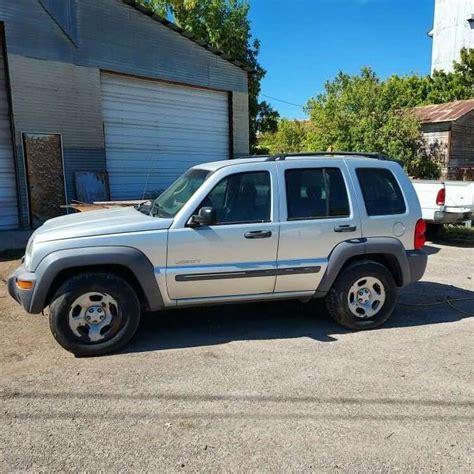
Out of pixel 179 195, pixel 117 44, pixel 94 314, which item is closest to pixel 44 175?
pixel 117 44

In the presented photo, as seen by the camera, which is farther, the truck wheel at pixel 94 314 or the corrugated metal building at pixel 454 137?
the corrugated metal building at pixel 454 137

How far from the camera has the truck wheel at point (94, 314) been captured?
173 inches

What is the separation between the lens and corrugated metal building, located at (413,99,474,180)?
19.0 meters

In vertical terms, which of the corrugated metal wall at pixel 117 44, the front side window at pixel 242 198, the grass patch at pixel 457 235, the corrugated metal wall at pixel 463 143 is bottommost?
the grass patch at pixel 457 235

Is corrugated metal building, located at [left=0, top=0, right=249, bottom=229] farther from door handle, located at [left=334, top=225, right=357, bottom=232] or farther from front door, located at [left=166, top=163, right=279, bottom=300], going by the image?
door handle, located at [left=334, top=225, right=357, bottom=232]

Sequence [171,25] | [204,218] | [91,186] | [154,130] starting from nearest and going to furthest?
[204,218], [91,186], [171,25], [154,130]

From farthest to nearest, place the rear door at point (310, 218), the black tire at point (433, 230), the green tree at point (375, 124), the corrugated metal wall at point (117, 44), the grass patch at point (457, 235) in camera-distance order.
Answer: the green tree at point (375, 124), the black tire at point (433, 230), the grass patch at point (457, 235), the corrugated metal wall at point (117, 44), the rear door at point (310, 218)

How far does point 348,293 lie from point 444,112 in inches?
704

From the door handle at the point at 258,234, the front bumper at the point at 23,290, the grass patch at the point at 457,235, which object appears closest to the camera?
the front bumper at the point at 23,290

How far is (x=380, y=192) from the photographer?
533cm

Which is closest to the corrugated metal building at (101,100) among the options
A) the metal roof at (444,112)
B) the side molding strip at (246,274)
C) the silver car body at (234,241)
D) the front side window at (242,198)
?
the silver car body at (234,241)

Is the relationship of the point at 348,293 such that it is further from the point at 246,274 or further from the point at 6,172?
the point at 6,172

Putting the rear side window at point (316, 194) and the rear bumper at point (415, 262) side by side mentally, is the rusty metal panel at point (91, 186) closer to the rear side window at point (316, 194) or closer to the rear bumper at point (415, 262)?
the rear side window at point (316, 194)

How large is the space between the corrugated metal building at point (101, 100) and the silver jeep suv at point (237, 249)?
6.41m
